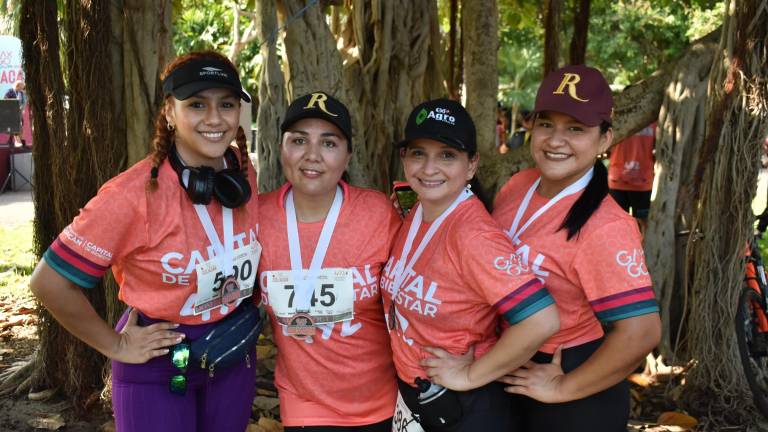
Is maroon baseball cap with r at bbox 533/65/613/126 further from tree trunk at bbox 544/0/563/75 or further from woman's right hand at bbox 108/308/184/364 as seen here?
tree trunk at bbox 544/0/563/75

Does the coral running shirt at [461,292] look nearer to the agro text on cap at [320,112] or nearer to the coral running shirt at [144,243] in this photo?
the agro text on cap at [320,112]

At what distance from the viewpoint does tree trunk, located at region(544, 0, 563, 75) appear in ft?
22.1

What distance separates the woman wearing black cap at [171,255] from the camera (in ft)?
6.94

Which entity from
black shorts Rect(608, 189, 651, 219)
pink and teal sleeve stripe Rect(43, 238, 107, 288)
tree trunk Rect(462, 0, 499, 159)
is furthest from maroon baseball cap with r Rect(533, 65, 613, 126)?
black shorts Rect(608, 189, 651, 219)

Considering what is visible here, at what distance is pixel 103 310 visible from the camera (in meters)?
3.88

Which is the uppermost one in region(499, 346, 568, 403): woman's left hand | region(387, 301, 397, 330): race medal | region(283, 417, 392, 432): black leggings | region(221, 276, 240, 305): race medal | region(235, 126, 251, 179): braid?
region(235, 126, 251, 179): braid

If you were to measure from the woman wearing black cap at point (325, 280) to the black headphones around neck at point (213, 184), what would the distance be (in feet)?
0.64

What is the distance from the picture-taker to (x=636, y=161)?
725 cm

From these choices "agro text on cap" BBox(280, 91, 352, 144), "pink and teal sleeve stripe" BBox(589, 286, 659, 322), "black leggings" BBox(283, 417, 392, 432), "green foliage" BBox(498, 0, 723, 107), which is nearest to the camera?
"pink and teal sleeve stripe" BBox(589, 286, 659, 322)

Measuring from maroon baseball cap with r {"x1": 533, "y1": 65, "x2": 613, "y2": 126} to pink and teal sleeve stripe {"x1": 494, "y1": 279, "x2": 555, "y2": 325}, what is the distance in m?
0.52

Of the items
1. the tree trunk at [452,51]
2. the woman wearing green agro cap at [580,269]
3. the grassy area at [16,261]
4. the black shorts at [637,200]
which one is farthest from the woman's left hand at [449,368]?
the black shorts at [637,200]

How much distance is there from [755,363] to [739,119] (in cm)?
141

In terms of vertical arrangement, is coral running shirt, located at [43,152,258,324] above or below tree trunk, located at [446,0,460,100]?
below

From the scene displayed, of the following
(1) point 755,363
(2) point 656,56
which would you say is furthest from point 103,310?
(2) point 656,56
